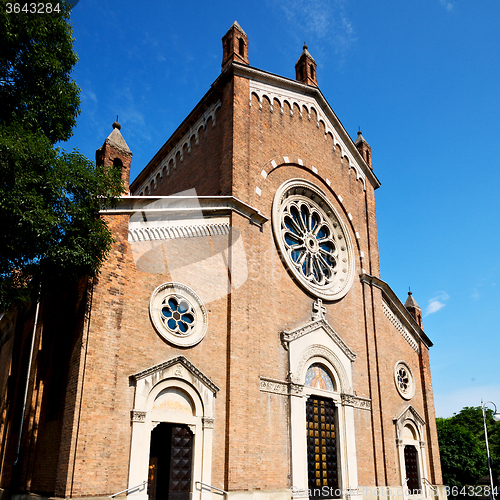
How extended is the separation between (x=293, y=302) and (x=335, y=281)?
3.40 metres

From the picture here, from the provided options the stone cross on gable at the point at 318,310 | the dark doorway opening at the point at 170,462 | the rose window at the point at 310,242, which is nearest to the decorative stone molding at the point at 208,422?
the dark doorway opening at the point at 170,462

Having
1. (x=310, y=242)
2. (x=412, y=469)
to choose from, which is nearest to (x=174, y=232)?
(x=310, y=242)

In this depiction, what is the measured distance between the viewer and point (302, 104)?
20.9 metres

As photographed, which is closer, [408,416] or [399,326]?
[408,416]

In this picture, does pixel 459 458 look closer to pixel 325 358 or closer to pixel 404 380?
pixel 404 380

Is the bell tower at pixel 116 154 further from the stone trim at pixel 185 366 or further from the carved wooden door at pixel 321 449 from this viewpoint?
the carved wooden door at pixel 321 449

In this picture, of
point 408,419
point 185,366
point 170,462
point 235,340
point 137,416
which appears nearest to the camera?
point 137,416

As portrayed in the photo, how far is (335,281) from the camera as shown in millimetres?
19656

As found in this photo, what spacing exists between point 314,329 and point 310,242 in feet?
12.9

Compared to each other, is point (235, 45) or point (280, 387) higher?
point (235, 45)

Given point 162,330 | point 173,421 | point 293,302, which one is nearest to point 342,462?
point 293,302

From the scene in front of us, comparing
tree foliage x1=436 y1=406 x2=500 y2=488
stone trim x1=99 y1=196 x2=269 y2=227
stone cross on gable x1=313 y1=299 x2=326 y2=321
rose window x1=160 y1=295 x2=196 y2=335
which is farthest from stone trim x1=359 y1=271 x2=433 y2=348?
tree foliage x1=436 y1=406 x2=500 y2=488

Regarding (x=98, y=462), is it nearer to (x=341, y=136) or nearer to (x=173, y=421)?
(x=173, y=421)

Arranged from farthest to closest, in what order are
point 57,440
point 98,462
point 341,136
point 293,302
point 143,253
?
1. point 341,136
2. point 293,302
3. point 143,253
4. point 57,440
5. point 98,462
